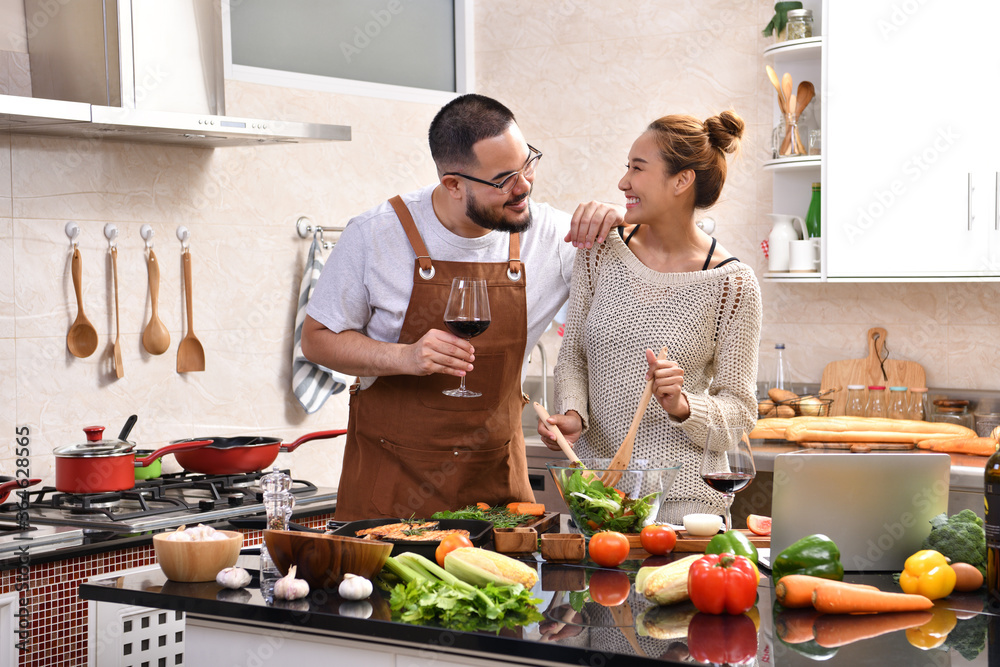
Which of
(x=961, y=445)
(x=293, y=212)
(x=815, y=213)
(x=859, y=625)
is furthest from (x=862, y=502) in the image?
(x=293, y=212)

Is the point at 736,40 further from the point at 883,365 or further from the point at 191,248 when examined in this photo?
the point at 191,248

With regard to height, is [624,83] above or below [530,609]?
above

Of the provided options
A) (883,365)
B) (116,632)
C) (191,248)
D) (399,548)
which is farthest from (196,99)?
(883,365)

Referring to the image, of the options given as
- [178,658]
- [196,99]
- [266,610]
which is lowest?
[178,658]

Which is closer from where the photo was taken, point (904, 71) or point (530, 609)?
point (530, 609)

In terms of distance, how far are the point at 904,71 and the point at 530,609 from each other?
7.92 ft

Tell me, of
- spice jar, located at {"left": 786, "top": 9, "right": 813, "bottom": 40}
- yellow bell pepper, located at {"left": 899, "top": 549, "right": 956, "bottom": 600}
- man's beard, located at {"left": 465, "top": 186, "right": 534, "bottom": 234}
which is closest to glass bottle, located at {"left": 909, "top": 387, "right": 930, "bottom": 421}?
spice jar, located at {"left": 786, "top": 9, "right": 813, "bottom": 40}

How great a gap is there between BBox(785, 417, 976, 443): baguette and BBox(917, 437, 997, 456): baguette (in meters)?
0.05

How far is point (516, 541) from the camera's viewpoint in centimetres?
171

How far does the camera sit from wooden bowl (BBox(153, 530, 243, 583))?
1544 mm

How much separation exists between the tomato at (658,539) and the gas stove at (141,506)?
111 cm

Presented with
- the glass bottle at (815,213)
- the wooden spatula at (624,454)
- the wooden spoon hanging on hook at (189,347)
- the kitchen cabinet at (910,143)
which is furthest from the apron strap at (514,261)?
the glass bottle at (815,213)

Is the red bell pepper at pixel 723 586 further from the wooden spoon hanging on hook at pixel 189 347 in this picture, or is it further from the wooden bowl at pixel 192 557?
the wooden spoon hanging on hook at pixel 189 347

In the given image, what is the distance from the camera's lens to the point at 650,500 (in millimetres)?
1750
